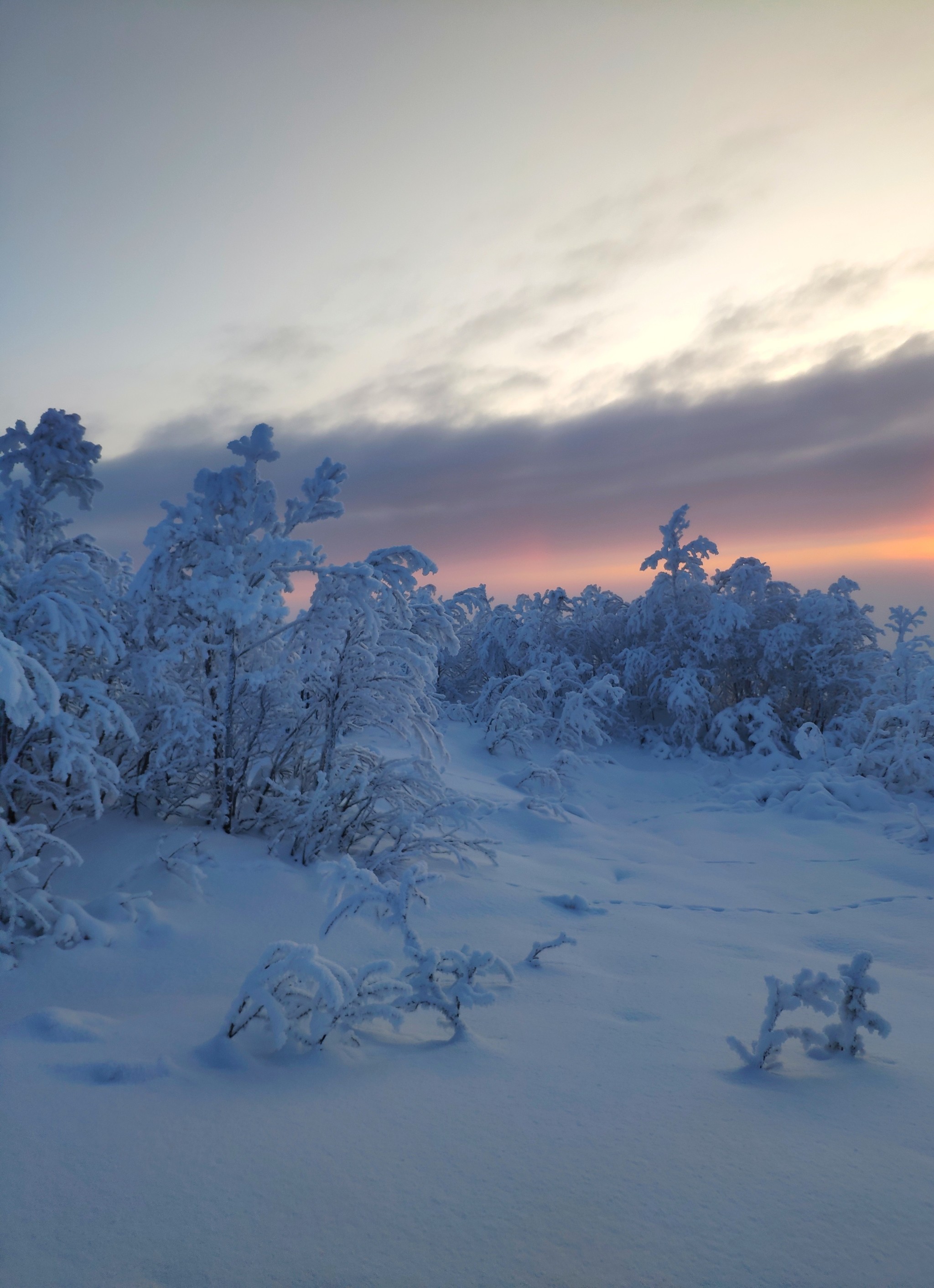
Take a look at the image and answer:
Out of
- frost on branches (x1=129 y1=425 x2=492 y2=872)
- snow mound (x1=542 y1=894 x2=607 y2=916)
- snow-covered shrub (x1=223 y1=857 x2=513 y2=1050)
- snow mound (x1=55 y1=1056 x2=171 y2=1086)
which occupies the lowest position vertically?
snow mound (x1=542 y1=894 x2=607 y2=916)

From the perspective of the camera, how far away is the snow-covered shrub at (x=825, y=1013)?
2695 mm

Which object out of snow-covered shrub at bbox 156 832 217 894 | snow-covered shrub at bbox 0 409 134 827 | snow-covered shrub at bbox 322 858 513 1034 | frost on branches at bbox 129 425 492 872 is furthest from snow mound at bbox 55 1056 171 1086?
frost on branches at bbox 129 425 492 872

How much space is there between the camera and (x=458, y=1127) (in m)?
2.17

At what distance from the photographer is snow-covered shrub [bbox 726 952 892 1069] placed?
270cm

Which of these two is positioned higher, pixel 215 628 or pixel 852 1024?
pixel 215 628

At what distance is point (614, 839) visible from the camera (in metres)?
8.80

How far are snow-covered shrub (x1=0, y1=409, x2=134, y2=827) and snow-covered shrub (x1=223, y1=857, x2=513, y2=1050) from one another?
176 centimetres

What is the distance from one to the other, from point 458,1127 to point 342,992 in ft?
2.42

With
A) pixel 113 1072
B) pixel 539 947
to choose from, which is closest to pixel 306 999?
pixel 113 1072

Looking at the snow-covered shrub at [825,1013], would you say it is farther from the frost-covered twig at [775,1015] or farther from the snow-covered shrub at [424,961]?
the snow-covered shrub at [424,961]

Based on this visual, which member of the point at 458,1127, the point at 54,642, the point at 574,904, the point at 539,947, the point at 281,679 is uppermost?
the point at 54,642

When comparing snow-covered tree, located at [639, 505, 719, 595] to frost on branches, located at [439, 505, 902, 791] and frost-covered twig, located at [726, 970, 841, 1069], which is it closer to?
frost on branches, located at [439, 505, 902, 791]

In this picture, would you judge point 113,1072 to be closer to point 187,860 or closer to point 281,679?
point 187,860

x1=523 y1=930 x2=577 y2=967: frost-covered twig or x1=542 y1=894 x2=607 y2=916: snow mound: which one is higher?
x1=523 y1=930 x2=577 y2=967: frost-covered twig
